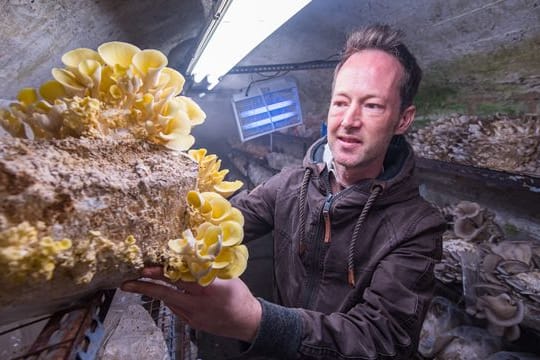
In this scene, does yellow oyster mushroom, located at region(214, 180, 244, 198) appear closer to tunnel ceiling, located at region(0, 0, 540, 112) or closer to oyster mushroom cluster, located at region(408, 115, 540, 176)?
tunnel ceiling, located at region(0, 0, 540, 112)

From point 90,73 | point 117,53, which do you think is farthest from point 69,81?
point 117,53

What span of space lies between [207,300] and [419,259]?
4.15 feet

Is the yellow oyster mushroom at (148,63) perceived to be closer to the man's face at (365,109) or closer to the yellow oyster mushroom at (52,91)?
the yellow oyster mushroom at (52,91)

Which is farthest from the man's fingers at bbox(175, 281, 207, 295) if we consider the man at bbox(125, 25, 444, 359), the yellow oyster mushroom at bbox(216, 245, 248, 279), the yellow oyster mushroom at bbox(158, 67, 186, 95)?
the yellow oyster mushroom at bbox(158, 67, 186, 95)

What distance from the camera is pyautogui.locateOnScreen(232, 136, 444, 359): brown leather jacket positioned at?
145 centimetres

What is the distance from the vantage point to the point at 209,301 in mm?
1095

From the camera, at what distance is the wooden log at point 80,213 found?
2.38 feet

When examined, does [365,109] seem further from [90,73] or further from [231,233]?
[90,73]

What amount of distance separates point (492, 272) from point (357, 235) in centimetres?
198

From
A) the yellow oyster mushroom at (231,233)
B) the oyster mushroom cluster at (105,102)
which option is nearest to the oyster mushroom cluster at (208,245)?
the yellow oyster mushroom at (231,233)

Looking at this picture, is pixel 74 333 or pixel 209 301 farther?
pixel 209 301

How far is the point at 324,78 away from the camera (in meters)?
7.98

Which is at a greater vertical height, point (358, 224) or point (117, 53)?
point (117, 53)

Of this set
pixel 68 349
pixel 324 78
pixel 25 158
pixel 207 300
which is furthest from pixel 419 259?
pixel 324 78
